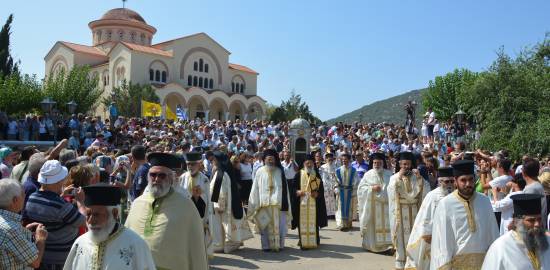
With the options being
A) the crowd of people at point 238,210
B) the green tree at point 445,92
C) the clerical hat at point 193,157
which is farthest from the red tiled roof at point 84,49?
the clerical hat at point 193,157

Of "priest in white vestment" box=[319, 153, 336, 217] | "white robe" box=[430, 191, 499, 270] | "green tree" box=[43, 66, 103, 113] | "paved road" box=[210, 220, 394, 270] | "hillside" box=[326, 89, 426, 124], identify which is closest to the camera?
"white robe" box=[430, 191, 499, 270]

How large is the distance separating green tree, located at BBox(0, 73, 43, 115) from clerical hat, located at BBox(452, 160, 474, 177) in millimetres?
28312

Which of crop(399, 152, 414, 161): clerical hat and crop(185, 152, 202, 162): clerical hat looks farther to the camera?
crop(399, 152, 414, 161): clerical hat

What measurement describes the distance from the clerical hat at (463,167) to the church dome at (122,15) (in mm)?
58478

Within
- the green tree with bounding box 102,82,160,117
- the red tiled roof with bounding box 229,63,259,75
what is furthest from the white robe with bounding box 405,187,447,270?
the red tiled roof with bounding box 229,63,259,75

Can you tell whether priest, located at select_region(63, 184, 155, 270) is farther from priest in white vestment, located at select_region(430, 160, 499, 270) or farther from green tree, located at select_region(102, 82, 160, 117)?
green tree, located at select_region(102, 82, 160, 117)

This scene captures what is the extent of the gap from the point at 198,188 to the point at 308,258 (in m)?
2.80

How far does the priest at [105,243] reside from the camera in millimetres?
3439

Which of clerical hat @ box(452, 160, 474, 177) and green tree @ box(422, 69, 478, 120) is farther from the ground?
green tree @ box(422, 69, 478, 120)

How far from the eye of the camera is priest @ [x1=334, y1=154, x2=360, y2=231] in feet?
40.3

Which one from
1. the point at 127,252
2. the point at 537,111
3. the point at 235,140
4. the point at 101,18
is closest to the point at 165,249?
the point at 127,252

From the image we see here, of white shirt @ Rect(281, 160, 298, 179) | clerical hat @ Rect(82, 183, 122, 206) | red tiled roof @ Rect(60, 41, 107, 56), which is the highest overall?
A: red tiled roof @ Rect(60, 41, 107, 56)

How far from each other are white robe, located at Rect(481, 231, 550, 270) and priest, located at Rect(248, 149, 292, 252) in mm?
6105

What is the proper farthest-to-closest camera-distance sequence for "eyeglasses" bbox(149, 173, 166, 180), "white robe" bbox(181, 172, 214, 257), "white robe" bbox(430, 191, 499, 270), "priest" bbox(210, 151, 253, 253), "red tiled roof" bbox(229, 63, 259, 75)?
"red tiled roof" bbox(229, 63, 259, 75) < "priest" bbox(210, 151, 253, 253) < "white robe" bbox(181, 172, 214, 257) < "white robe" bbox(430, 191, 499, 270) < "eyeglasses" bbox(149, 173, 166, 180)
